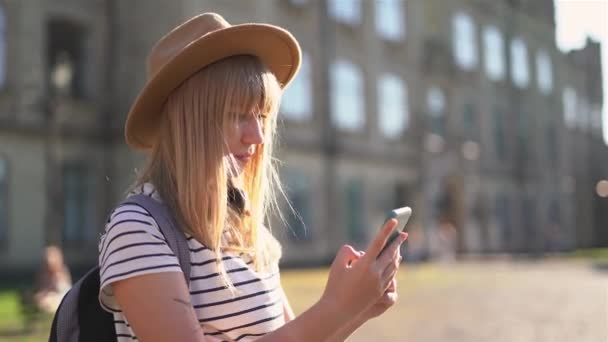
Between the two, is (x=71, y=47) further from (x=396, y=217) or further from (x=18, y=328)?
(x=396, y=217)

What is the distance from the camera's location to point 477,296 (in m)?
14.1

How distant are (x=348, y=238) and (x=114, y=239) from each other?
23.7 m

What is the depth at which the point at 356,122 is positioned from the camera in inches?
1019

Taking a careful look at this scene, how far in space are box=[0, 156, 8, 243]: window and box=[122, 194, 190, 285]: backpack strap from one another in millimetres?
17297

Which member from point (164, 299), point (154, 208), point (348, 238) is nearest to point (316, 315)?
point (164, 299)

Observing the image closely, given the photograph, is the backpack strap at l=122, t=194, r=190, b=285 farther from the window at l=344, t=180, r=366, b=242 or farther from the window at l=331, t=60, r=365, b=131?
the window at l=344, t=180, r=366, b=242

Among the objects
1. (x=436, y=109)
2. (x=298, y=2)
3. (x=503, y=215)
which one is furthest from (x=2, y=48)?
(x=503, y=215)

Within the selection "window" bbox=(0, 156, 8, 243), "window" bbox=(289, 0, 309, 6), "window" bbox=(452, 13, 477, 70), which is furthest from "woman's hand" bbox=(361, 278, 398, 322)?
"window" bbox=(452, 13, 477, 70)

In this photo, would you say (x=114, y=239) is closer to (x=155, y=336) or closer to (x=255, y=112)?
(x=155, y=336)

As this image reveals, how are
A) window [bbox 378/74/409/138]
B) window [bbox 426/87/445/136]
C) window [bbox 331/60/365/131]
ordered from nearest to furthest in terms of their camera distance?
window [bbox 331/60/365/131] < window [bbox 378/74/409/138] < window [bbox 426/87/445/136]

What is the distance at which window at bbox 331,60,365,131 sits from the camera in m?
24.8

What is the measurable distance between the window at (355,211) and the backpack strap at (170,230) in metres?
23.5

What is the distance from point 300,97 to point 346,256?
2172 cm

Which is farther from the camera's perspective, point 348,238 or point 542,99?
point 542,99
